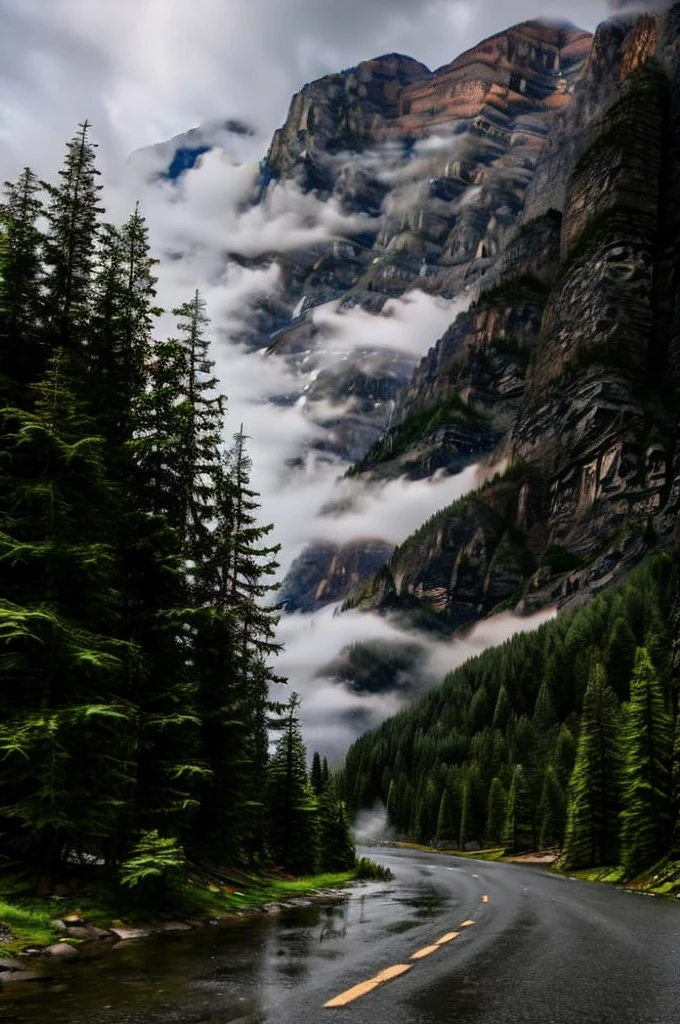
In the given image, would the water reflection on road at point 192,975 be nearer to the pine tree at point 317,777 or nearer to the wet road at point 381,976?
the wet road at point 381,976

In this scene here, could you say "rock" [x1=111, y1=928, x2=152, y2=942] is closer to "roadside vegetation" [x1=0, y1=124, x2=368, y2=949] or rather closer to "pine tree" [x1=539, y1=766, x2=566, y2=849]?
"roadside vegetation" [x1=0, y1=124, x2=368, y2=949]

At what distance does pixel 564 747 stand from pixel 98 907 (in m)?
93.7

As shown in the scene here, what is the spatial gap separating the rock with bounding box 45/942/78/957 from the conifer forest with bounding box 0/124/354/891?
2254mm

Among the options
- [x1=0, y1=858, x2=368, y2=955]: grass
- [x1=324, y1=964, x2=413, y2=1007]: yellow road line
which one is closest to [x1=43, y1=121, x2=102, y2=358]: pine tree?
[x1=0, y1=858, x2=368, y2=955]: grass

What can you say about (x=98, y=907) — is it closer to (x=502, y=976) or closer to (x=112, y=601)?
(x=112, y=601)

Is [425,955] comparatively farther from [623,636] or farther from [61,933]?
[623,636]

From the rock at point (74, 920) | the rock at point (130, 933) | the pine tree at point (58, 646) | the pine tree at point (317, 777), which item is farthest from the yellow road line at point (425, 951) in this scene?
the pine tree at point (317, 777)

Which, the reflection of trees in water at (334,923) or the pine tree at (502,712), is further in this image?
the pine tree at (502,712)

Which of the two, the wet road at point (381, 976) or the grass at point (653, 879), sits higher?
the wet road at point (381, 976)

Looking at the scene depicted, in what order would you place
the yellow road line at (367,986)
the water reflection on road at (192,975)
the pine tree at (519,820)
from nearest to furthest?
the water reflection on road at (192,975) < the yellow road line at (367,986) < the pine tree at (519,820)

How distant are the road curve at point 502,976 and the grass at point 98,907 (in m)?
4.49

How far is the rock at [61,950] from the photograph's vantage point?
11.2 m

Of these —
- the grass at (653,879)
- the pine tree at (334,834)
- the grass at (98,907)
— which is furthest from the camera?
the pine tree at (334,834)

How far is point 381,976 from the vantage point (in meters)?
8.96
